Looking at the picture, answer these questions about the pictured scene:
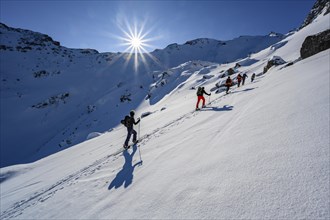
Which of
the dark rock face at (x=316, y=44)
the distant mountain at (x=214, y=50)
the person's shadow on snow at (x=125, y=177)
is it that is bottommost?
the person's shadow on snow at (x=125, y=177)

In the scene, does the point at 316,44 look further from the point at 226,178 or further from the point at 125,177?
the point at 125,177

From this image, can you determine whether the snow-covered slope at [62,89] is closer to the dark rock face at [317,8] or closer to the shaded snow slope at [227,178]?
the shaded snow slope at [227,178]

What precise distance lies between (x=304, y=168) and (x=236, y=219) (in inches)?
59.8

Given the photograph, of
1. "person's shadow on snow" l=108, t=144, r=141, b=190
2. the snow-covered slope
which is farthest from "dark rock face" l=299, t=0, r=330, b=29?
"person's shadow on snow" l=108, t=144, r=141, b=190

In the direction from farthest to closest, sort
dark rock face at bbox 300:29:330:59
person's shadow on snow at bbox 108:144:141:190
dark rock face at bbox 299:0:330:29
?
dark rock face at bbox 299:0:330:29 < dark rock face at bbox 300:29:330:59 < person's shadow on snow at bbox 108:144:141:190

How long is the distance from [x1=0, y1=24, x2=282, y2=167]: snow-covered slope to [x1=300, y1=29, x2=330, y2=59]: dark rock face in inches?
1215

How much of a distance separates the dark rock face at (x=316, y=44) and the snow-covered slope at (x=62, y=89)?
30.9 m

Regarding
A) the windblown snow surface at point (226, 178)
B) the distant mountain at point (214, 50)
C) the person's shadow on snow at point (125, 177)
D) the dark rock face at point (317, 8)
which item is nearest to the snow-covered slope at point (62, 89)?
the distant mountain at point (214, 50)

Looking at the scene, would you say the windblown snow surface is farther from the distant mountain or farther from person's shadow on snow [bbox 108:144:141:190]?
the distant mountain

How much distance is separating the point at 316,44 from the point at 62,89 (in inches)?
2759

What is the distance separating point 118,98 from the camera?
5459 centimetres

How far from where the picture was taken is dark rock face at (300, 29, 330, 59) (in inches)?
719

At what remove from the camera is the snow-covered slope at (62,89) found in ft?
142

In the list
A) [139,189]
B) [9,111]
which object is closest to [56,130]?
[9,111]
